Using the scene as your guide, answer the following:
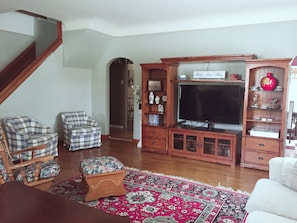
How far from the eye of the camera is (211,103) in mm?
4734

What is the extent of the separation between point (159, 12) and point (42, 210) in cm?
369

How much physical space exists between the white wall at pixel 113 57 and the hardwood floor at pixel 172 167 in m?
1.04

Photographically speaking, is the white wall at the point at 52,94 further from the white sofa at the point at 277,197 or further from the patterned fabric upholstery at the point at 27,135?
the white sofa at the point at 277,197

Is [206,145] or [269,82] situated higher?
[269,82]

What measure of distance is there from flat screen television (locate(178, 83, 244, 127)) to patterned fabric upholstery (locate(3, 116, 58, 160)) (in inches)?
98.6

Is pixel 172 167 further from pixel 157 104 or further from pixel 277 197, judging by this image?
pixel 277 197

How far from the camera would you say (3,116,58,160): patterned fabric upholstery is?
4.37 meters

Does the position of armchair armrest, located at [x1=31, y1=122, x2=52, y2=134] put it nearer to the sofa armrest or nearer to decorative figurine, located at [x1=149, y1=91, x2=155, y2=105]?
decorative figurine, located at [x1=149, y1=91, x2=155, y2=105]

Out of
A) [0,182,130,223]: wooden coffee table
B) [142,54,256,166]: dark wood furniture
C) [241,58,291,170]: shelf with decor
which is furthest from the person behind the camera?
[142,54,256,166]: dark wood furniture

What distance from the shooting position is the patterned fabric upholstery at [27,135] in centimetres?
437

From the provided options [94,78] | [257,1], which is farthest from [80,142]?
[257,1]

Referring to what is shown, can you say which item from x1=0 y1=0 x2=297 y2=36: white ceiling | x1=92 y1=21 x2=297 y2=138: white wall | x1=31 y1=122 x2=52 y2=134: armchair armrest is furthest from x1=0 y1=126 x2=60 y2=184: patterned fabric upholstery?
x1=92 y1=21 x2=297 y2=138: white wall

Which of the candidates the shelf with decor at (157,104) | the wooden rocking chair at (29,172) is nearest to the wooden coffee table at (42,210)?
the wooden rocking chair at (29,172)

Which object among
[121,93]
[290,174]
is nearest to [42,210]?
[290,174]
